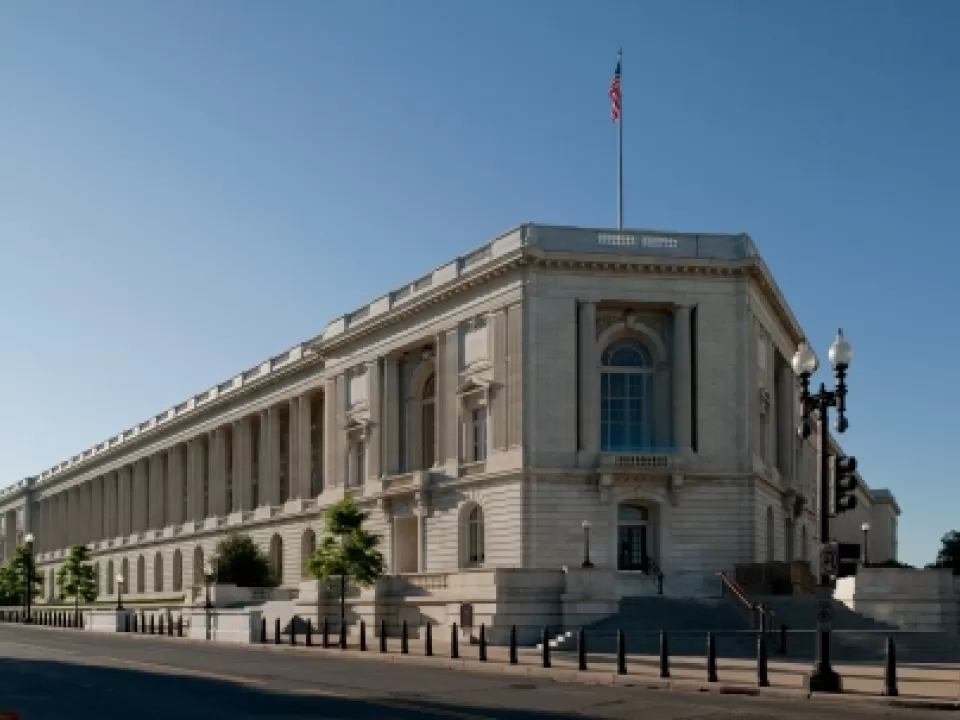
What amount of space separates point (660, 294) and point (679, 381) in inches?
158

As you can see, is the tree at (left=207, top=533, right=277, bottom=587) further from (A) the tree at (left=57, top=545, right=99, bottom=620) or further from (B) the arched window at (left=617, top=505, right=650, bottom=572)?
(B) the arched window at (left=617, top=505, right=650, bottom=572)

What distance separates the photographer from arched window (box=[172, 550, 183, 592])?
372 ft

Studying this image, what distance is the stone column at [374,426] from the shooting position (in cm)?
7288

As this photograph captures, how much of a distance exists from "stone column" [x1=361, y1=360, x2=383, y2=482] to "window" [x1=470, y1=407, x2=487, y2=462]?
912 centimetres

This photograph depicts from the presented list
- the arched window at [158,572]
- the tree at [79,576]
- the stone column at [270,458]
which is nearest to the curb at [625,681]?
the stone column at [270,458]

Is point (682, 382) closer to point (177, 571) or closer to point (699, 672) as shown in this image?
point (699, 672)

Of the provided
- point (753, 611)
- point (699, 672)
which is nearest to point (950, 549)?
point (753, 611)

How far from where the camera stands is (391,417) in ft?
237

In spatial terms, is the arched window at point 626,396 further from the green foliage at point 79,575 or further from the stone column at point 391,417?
the green foliage at point 79,575

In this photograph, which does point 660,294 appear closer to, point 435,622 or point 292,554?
point 435,622

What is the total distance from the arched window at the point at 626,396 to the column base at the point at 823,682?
1377 inches

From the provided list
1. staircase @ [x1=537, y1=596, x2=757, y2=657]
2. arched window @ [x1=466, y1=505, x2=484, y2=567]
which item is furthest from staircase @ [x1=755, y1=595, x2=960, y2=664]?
arched window @ [x1=466, y1=505, x2=484, y2=567]

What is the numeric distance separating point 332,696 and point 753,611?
Answer: 25.1 m

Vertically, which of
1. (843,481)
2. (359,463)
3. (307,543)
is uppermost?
(843,481)
